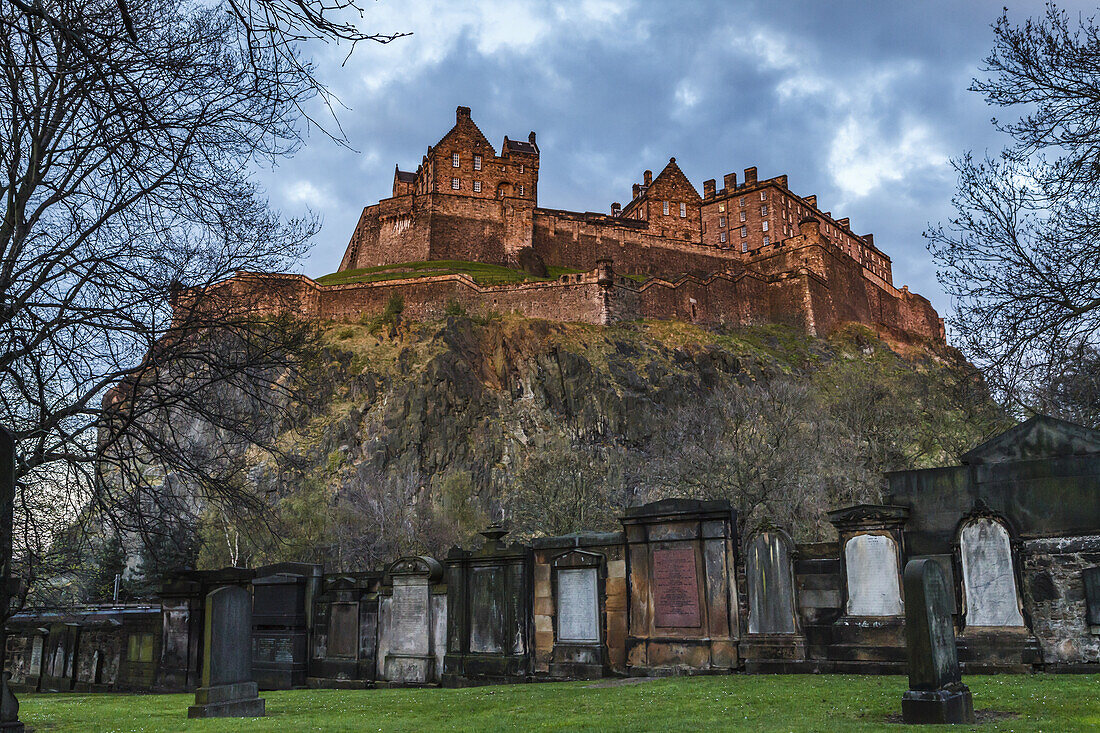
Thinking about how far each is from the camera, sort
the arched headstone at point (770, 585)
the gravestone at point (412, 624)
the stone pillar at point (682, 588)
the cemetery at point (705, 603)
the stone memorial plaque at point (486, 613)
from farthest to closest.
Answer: the gravestone at point (412, 624)
the stone memorial plaque at point (486, 613)
the stone pillar at point (682, 588)
the arched headstone at point (770, 585)
the cemetery at point (705, 603)

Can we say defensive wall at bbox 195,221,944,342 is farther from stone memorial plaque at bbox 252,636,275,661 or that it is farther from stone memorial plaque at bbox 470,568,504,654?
stone memorial plaque at bbox 470,568,504,654

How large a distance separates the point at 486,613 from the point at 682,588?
120 inches

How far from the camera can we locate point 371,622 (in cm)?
1344

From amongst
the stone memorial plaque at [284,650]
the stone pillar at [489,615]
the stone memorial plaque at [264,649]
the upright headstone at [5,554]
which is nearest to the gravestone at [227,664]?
the upright headstone at [5,554]

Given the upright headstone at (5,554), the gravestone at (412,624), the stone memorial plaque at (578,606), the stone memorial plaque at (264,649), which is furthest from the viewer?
the stone memorial plaque at (264,649)

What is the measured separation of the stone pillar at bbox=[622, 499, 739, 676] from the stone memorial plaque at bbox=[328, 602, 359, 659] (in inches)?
188

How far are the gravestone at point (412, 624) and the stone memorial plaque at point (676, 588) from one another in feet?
12.0

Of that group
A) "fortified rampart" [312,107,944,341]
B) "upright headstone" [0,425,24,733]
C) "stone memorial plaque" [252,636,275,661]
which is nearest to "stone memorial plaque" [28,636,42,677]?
"stone memorial plaque" [252,636,275,661]

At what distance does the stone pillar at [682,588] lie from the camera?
35.5 feet

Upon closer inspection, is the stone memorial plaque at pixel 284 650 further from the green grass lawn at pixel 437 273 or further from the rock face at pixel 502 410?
the green grass lawn at pixel 437 273

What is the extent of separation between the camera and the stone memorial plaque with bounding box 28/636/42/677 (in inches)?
638

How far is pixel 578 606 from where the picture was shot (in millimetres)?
11875

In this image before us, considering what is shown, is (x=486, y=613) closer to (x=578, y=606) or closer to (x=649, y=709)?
(x=578, y=606)

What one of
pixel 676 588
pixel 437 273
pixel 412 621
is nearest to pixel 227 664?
pixel 412 621
